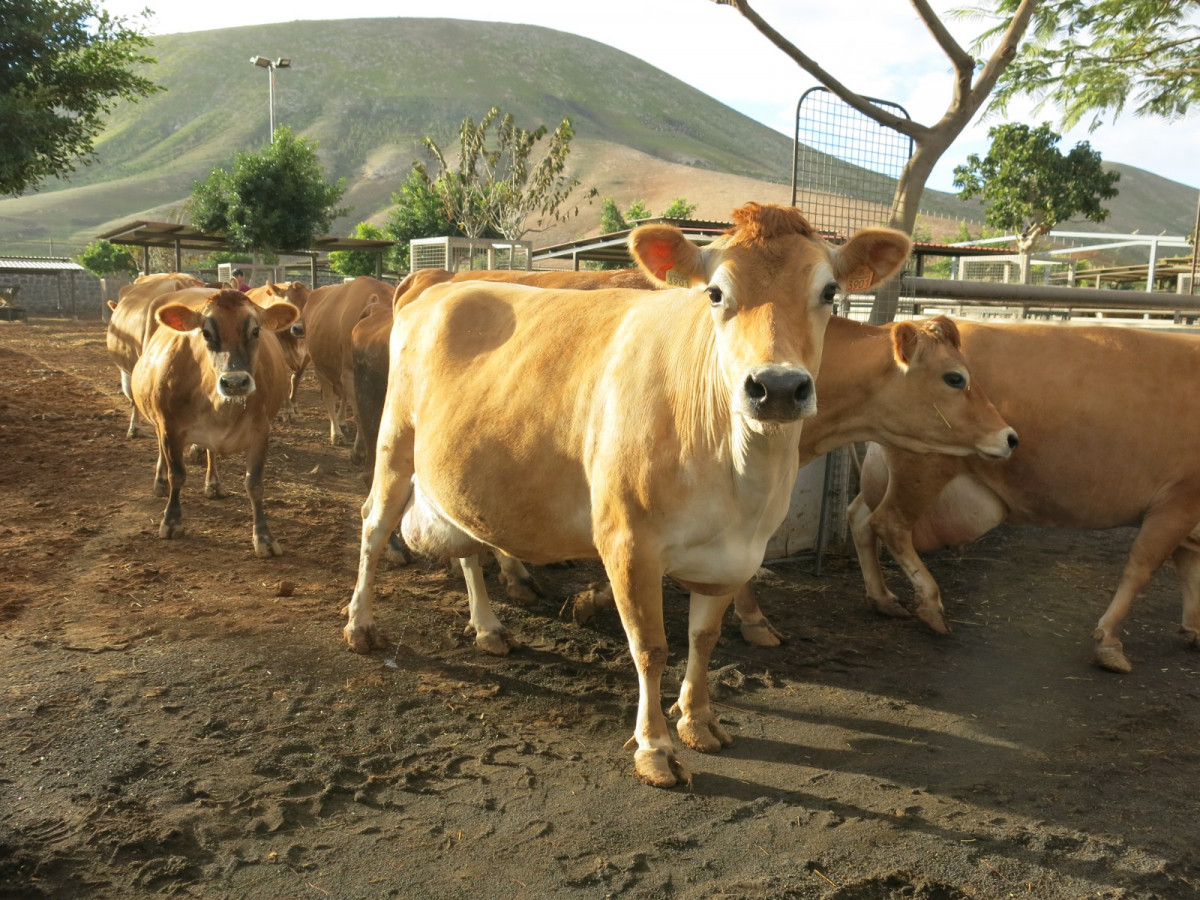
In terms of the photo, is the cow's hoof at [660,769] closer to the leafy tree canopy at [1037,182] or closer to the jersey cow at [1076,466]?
the jersey cow at [1076,466]

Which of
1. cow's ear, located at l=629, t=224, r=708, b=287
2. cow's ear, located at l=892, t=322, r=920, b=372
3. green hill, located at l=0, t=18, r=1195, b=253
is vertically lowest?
cow's ear, located at l=892, t=322, r=920, b=372

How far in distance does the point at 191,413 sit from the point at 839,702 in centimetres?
529

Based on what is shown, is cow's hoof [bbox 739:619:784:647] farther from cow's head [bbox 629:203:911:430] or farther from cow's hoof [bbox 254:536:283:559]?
cow's hoof [bbox 254:536:283:559]

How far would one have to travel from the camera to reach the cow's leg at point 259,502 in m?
6.66

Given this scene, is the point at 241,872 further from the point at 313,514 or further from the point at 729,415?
the point at 313,514

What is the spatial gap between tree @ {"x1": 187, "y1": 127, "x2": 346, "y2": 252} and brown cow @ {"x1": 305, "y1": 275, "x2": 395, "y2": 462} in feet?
55.7

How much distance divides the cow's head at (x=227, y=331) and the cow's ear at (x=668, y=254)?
3.99m

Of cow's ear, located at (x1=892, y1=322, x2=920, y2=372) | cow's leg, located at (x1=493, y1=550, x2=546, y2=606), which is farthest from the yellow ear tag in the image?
cow's leg, located at (x1=493, y1=550, x2=546, y2=606)

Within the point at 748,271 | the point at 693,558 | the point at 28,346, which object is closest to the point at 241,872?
the point at 693,558

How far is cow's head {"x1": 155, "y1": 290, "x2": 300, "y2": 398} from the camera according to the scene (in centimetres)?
659

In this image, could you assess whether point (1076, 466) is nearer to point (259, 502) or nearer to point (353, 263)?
point (259, 502)

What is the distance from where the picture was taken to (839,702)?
4.57 metres

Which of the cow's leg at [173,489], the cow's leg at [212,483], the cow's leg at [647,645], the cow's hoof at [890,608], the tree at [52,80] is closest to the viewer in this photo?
the cow's leg at [647,645]

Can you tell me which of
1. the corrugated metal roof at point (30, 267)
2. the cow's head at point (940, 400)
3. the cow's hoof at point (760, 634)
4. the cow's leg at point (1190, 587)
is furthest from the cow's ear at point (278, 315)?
the corrugated metal roof at point (30, 267)
